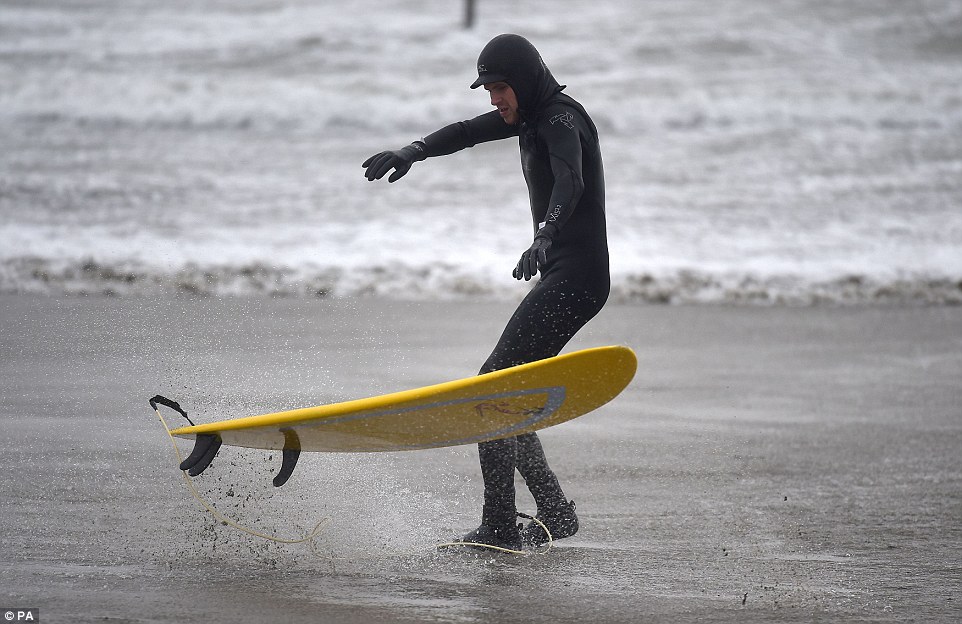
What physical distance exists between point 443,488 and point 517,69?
187 cm

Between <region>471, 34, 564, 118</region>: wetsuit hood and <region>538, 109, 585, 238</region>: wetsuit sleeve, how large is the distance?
11 cm

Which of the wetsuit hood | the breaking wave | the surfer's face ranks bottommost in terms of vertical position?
the breaking wave

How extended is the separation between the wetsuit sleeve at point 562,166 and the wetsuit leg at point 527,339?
0.30 meters

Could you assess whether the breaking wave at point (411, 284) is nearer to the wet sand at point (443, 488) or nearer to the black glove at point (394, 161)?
the wet sand at point (443, 488)

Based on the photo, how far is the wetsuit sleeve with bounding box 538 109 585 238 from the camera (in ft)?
11.3

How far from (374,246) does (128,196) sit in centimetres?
346

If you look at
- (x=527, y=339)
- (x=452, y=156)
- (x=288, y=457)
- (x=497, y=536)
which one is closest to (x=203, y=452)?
(x=288, y=457)

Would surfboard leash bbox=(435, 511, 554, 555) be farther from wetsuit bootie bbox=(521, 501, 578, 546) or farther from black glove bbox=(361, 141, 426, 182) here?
black glove bbox=(361, 141, 426, 182)

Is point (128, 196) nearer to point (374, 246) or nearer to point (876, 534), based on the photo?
point (374, 246)

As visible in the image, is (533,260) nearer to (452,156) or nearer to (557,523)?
(557,523)

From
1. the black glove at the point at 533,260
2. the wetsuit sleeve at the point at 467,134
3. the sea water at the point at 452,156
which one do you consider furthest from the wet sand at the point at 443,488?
the sea water at the point at 452,156

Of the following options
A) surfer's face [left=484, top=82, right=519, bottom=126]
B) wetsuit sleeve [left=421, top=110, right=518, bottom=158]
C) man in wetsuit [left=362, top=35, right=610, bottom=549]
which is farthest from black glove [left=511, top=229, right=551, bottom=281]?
wetsuit sleeve [left=421, top=110, right=518, bottom=158]

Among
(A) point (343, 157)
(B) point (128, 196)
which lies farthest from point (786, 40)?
(B) point (128, 196)

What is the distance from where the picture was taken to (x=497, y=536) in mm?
3732
